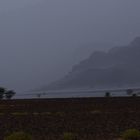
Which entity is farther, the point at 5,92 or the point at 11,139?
the point at 5,92

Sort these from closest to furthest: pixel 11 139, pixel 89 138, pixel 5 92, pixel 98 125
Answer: pixel 11 139 → pixel 89 138 → pixel 98 125 → pixel 5 92

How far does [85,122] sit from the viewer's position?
1753 inches

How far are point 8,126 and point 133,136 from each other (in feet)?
46.6

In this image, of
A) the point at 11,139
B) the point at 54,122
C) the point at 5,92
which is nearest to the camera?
the point at 11,139

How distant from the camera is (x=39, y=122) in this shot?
46094 mm

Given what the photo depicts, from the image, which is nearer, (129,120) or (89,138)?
(89,138)

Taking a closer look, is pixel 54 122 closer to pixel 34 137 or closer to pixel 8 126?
pixel 8 126

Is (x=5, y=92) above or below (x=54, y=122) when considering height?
above

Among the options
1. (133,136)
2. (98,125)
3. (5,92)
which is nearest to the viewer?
(133,136)

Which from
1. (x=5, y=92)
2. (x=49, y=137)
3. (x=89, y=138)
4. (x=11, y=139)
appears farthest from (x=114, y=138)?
(x=5, y=92)

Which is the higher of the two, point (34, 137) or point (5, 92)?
point (5, 92)

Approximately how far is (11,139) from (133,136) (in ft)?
21.3

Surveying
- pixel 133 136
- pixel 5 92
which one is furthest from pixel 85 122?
pixel 5 92

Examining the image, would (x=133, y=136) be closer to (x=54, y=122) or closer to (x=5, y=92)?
(x=54, y=122)
